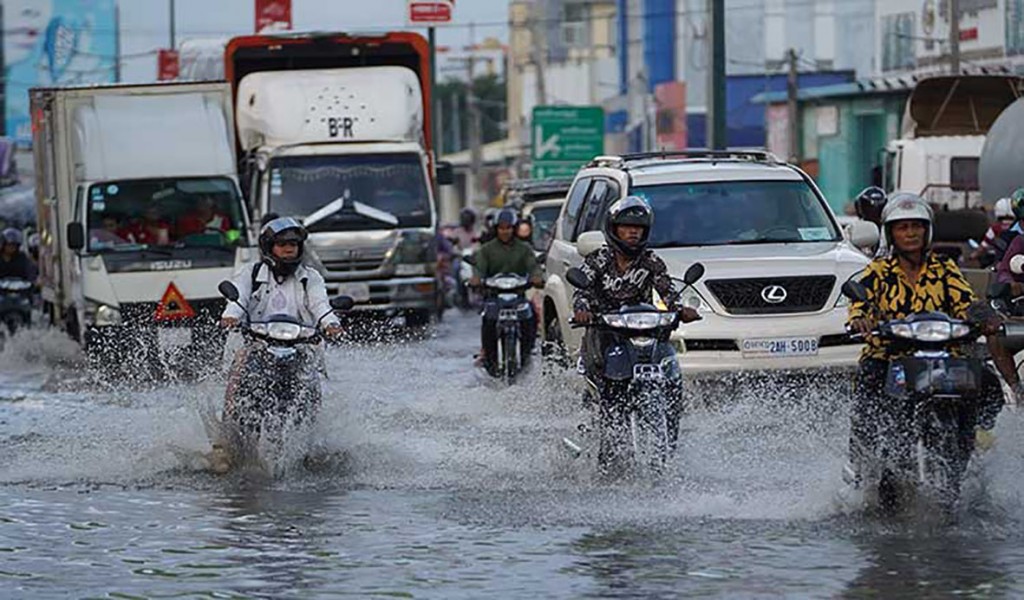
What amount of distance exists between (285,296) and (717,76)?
1544 centimetres

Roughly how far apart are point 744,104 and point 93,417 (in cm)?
6267

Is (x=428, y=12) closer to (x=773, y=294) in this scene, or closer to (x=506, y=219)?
(x=506, y=219)

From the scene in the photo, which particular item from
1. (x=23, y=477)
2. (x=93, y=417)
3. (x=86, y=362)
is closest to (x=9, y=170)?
(x=86, y=362)

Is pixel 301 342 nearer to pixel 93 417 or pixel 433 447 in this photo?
pixel 433 447

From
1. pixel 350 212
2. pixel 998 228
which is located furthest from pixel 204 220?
pixel 998 228

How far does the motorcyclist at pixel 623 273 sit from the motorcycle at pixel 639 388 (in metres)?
0.23

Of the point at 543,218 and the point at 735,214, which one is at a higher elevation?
the point at 735,214

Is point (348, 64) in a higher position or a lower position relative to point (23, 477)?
higher

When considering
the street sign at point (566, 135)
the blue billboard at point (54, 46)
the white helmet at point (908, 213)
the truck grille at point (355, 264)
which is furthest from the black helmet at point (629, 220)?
the blue billboard at point (54, 46)

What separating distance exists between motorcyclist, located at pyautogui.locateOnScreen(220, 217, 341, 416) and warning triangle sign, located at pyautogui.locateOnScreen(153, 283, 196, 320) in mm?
9174

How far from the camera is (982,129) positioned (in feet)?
114

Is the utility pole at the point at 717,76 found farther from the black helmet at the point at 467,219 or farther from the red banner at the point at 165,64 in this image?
the red banner at the point at 165,64

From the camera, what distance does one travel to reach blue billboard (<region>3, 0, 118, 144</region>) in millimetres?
85125

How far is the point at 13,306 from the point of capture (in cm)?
2803
